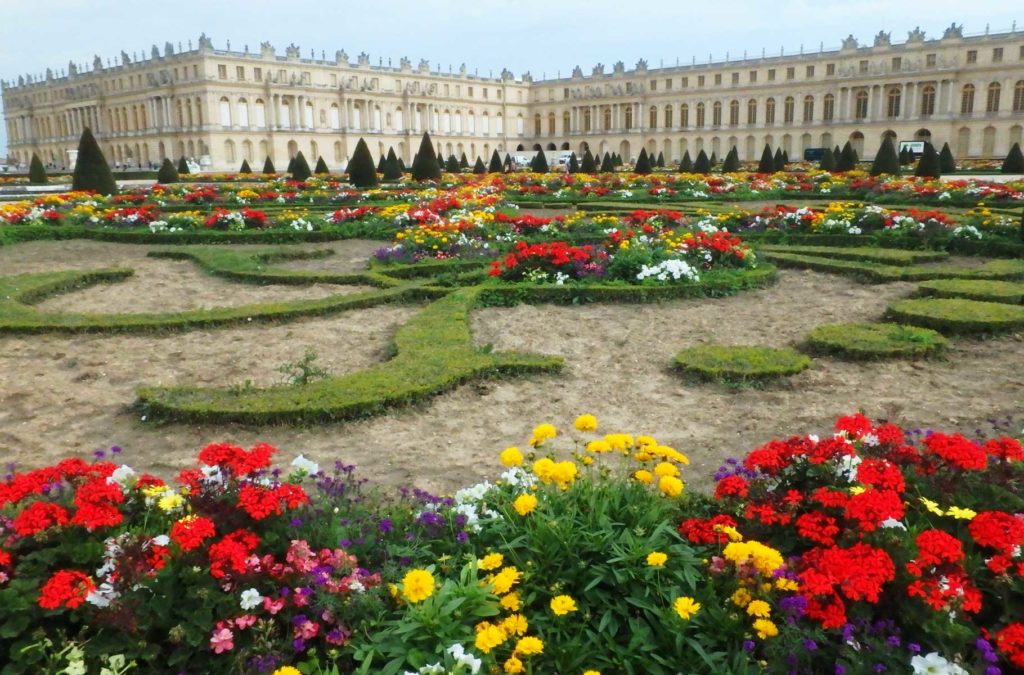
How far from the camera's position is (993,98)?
5575cm

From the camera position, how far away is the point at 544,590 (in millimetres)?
2725

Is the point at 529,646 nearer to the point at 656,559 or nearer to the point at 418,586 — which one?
the point at 418,586

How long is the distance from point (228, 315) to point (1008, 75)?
207ft

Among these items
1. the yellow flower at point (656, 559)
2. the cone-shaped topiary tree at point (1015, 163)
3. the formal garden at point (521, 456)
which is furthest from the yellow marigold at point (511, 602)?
the cone-shaped topiary tree at point (1015, 163)

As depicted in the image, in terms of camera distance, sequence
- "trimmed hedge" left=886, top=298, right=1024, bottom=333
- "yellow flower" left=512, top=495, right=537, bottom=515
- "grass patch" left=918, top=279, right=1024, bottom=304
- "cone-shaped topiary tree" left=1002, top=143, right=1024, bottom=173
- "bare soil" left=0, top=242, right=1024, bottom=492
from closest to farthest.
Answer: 1. "yellow flower" left=512, top=495, right=537, bottom=515
2. "bare soil" left=0, top=242, right=1024, bottom=492
3. "trimmed hedge" left=886, top=298, right=1024, bottom=333
4. "grass patch" left=918, top=279, right=1024, bottom=304
5. "cone-shaped topiary tree" left=1002, top=143, right=1024, bottom=173

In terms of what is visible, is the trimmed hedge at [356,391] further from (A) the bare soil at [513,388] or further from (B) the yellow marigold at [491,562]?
(B) the yellow marigold at [491,562]

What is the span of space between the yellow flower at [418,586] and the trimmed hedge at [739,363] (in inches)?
157

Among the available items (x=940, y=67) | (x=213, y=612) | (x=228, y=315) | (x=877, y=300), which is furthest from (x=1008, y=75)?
(x=213, y=612)

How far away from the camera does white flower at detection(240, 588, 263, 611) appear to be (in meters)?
2.50

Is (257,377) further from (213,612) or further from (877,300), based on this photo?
(877,300)

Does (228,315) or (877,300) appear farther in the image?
(877,300)

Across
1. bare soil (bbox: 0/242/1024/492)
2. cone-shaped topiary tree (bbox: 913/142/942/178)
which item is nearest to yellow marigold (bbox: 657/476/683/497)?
bare soil (bbox: 0/242/1024/492)

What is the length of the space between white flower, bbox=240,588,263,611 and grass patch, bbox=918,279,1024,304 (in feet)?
27.1

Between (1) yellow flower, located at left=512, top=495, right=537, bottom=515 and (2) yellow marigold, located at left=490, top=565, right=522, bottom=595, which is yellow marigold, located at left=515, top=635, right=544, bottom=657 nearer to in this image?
(2) yellow marigold, located at left=490, top=565, right=522, bottom=595
